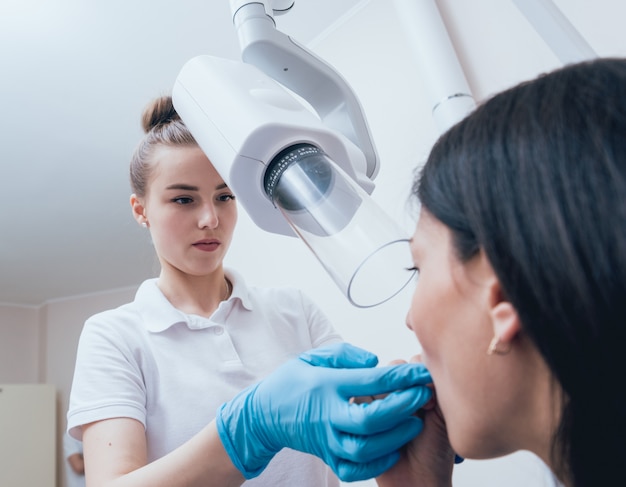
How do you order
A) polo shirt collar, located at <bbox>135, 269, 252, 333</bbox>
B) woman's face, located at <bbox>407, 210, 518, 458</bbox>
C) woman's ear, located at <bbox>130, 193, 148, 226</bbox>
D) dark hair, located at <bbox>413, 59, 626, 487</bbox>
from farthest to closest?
1. woman's ear, located at <bbox>130, 193, 148, 226</bbox>
2. polo shirt collar, located at <bbox>135, 269, 252, 333</bbox>
3. woman's face, located at <bbox>407, 210, 518, 458</bbox>
4. dark hair, located at <bbox>413, 59, 626, 487</bbox>

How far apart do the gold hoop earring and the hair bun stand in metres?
0.90

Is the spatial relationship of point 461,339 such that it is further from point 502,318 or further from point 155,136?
point 155,136

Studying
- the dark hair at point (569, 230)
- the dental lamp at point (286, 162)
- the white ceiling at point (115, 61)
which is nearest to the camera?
the dark hair at point (569, 230)

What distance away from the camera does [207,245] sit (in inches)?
47.6

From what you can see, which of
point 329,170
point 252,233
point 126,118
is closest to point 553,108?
point 329,170

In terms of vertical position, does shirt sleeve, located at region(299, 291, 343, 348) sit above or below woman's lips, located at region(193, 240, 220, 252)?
below

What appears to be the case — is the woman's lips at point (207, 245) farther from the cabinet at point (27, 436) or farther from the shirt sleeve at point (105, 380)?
the cabinet at point (27, 436)

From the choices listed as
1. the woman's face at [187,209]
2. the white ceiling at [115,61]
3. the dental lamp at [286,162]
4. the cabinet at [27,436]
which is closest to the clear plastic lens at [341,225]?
the dental lamp at [286,162]

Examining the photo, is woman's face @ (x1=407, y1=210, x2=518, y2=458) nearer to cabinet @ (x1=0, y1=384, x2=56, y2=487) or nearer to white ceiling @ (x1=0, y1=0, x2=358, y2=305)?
white ceiling @ (x1=0, y1=0, x2=358, y2=305)

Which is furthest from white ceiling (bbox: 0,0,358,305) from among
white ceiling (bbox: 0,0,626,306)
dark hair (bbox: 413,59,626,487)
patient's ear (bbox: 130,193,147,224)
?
dark hair (bbox: 413,59,626,487)

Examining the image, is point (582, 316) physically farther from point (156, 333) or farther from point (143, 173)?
point (143, 173)

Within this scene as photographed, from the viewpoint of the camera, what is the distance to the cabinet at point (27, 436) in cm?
429

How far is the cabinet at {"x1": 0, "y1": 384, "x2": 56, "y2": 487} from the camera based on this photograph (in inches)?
169

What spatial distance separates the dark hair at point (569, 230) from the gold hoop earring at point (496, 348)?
0.06m
